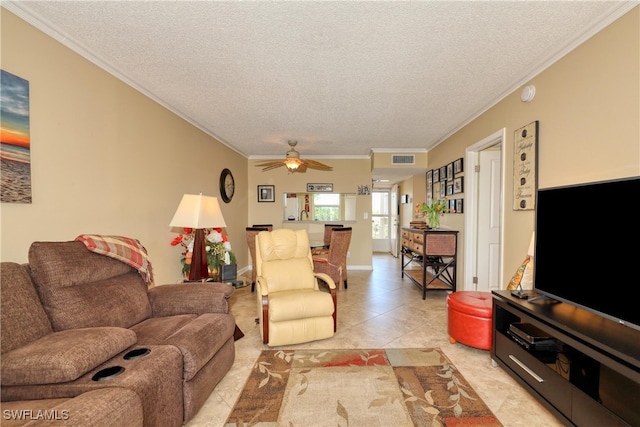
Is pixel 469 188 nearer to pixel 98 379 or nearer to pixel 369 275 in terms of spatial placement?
pixel 369 275

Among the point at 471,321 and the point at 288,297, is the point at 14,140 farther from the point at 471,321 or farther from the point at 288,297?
the point at 471,321

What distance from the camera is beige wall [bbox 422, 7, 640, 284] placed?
5.34ft

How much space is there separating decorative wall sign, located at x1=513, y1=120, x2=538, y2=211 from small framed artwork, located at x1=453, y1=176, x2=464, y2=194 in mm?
1199

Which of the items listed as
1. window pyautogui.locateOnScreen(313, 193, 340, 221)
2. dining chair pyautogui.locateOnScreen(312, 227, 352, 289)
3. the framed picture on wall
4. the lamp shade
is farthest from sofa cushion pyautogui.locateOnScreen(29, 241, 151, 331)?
window pyautogui.locateOnScreen(313, 193, 340, 221)

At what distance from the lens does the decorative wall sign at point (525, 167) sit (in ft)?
7.80

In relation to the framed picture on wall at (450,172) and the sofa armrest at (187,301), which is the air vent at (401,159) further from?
the sofa armrest at (187,301)

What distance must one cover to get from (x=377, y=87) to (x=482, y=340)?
2.50m

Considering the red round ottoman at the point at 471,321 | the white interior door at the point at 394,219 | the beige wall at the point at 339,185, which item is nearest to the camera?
the red round ottoman at the point at 471,321

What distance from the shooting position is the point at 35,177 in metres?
1.75

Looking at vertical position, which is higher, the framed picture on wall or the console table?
the framed picture on wall

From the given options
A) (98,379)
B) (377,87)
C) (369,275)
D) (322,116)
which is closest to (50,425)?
(98,379)

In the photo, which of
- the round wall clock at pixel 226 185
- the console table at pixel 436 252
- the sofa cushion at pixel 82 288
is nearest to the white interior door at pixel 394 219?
the console table at pixel 436 252

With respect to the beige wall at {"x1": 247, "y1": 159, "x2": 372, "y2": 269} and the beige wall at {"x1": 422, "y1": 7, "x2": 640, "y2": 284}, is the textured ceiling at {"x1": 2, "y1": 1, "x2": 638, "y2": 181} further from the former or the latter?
the beige wall at {"x1": 247, "y1": 159, "x2": 372, "y2": 269}

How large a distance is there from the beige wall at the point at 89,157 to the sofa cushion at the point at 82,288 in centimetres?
41
